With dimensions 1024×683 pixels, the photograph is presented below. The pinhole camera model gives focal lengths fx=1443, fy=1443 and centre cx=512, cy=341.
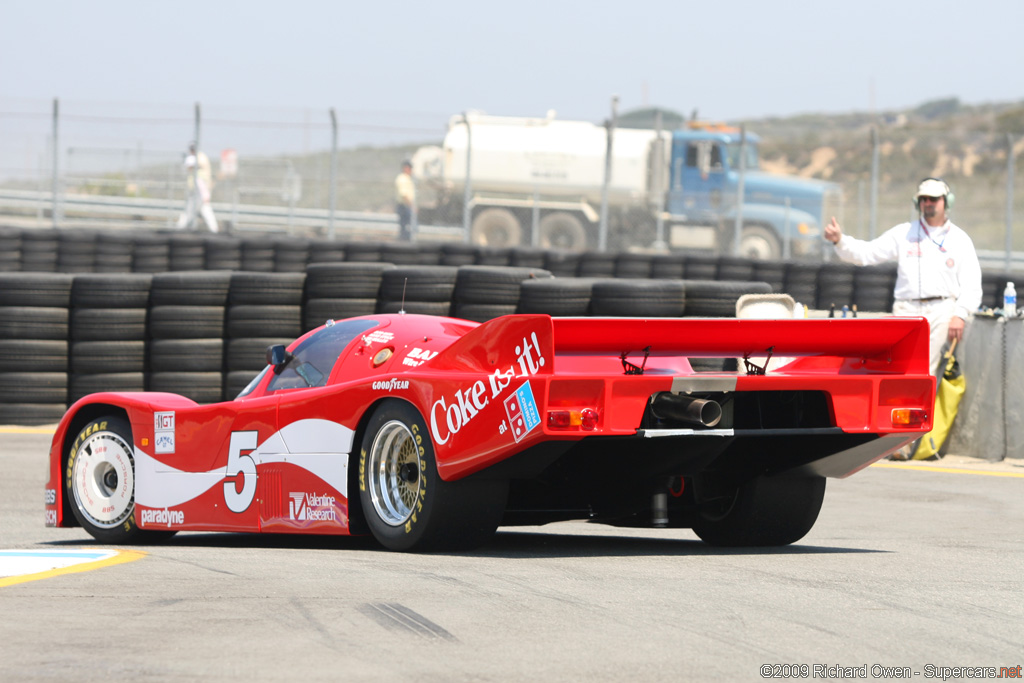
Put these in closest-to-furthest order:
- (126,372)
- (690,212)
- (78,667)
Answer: (78,667) < (126,372) < (690,212)

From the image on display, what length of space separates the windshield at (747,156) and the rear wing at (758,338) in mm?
23553

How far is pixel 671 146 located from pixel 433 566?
24.5 metres

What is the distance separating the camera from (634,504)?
6.42 metres

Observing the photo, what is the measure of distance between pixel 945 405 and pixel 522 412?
21.9ft

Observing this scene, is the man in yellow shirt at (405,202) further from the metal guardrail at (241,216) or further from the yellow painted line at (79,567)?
the yellow painted line at (79,567)

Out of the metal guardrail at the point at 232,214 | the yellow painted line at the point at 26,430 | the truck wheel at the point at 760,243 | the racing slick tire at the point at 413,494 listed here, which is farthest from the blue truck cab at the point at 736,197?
the racing slick tire at the point at 413,494

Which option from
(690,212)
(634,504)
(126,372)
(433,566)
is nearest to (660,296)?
(126,372)

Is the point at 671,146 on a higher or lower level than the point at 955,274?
higher

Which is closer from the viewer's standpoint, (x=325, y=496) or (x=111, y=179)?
(x=325, y=496)

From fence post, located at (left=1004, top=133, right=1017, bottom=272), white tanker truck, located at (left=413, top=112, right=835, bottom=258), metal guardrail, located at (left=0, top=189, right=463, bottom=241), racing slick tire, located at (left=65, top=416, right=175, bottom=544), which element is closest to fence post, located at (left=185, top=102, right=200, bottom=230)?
metal guardrail, located at (left=0, top=189, right=463, bottom=241)

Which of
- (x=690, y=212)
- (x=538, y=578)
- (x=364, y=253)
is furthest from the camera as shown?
(x=690, y=212)

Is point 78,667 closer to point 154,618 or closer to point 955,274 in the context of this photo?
point 154,618

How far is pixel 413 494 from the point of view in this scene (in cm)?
604

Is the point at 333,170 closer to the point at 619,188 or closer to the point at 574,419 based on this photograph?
the point at 619,188
